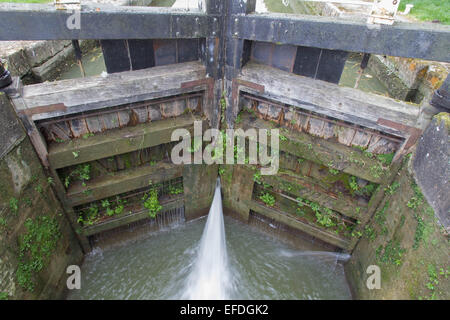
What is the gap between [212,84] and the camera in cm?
612


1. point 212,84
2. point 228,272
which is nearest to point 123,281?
point 228,272

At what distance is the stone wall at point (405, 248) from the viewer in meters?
4.21

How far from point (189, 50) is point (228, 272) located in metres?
5.45

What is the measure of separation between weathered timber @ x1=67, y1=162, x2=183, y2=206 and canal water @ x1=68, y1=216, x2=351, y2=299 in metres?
1.83

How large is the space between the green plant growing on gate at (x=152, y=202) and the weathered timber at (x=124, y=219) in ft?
0.59

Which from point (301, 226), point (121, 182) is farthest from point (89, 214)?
point (301, 226)

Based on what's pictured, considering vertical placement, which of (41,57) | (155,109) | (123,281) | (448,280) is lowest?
(123,281)

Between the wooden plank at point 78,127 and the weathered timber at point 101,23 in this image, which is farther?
the wooden plank at point 78,127

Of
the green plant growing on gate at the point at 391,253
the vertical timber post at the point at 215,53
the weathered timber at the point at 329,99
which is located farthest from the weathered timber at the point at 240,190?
the green plant growing on gate at the point at 391,253

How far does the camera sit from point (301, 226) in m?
7.05

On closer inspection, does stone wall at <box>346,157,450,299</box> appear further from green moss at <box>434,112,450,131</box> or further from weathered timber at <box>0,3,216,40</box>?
weathered timber at <box>0,3,216,40</box>

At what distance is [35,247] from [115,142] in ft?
8.23

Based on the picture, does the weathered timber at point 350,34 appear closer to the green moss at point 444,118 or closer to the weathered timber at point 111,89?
the green moss at point 444,118
